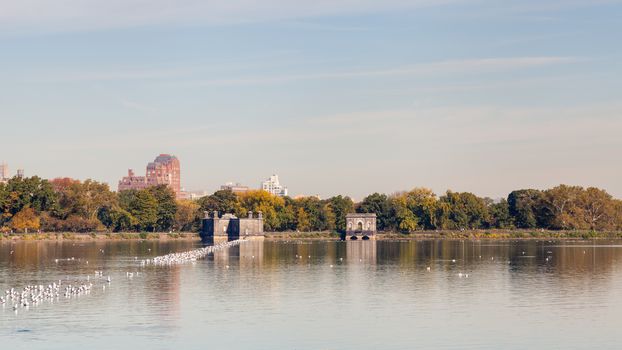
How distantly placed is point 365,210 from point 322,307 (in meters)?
137

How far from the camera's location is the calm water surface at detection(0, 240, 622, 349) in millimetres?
44219

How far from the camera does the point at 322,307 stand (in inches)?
2200

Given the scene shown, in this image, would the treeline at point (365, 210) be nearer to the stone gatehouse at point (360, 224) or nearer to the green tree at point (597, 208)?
the green tree at point (597, 208)

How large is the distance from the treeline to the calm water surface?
8774 cm

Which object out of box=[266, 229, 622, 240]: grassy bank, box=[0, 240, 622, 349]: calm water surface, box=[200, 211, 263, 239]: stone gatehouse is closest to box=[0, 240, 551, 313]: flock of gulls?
box=[0, 240, 622, 349]: calm water surface

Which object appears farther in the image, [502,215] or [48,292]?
[502,215]

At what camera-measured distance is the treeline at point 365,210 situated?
18000cm

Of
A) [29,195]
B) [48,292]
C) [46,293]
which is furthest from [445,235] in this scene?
[46,293]

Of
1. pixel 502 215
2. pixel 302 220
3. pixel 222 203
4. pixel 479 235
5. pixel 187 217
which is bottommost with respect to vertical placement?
pixel 479 235

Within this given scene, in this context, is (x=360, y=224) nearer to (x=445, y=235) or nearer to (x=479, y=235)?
(x=445, y=235)

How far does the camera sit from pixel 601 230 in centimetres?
19450

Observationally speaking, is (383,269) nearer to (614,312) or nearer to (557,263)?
(557,263)

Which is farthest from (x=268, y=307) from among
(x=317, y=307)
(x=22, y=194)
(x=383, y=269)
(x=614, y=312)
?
(x=22, y=194)

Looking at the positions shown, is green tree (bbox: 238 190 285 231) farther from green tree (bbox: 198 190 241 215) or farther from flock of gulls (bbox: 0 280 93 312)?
flock of gulls (bbox: 0 280 93 312)
